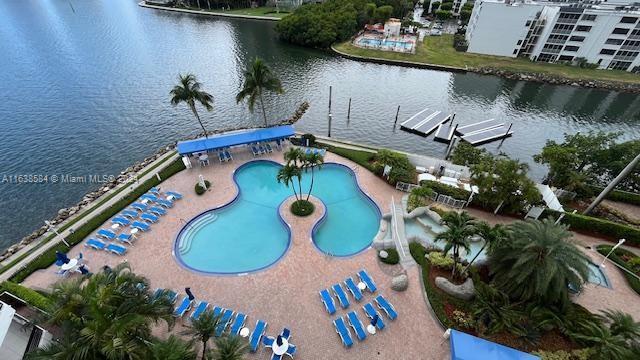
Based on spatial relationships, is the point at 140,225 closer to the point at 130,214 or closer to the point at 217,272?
the point at 130,214

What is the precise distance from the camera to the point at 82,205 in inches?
1189

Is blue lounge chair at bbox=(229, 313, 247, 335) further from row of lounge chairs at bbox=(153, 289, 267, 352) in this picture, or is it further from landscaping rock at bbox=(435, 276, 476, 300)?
landscaping rock at bbox=(435, 276, 476, 300)

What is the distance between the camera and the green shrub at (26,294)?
759 inches

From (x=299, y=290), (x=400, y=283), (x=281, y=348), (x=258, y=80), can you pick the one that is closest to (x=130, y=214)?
(x=299, y=290)

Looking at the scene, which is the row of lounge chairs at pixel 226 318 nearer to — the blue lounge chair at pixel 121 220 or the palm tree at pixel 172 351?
the palm tree at pixel 172 351

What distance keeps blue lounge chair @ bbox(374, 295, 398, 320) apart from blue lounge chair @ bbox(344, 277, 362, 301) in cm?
122

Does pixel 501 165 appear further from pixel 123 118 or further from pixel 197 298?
pixel 123 118

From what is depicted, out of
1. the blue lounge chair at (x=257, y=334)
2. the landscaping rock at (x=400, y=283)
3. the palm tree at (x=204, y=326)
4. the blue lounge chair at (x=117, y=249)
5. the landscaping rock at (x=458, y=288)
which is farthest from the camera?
the blue lounge chair at (x=117, y=249)

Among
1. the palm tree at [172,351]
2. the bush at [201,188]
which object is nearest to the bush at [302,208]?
the bush at [201,188]

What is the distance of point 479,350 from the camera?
16312mm

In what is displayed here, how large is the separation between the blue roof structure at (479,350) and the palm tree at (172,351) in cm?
1407

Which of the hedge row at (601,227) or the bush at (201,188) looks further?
the bush at (201,188)

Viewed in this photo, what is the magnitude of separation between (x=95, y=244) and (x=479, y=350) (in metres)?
30.0

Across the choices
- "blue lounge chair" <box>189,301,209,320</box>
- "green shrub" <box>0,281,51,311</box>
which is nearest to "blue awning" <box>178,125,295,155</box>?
"green shrub" <box>0,281,51,311</box>
